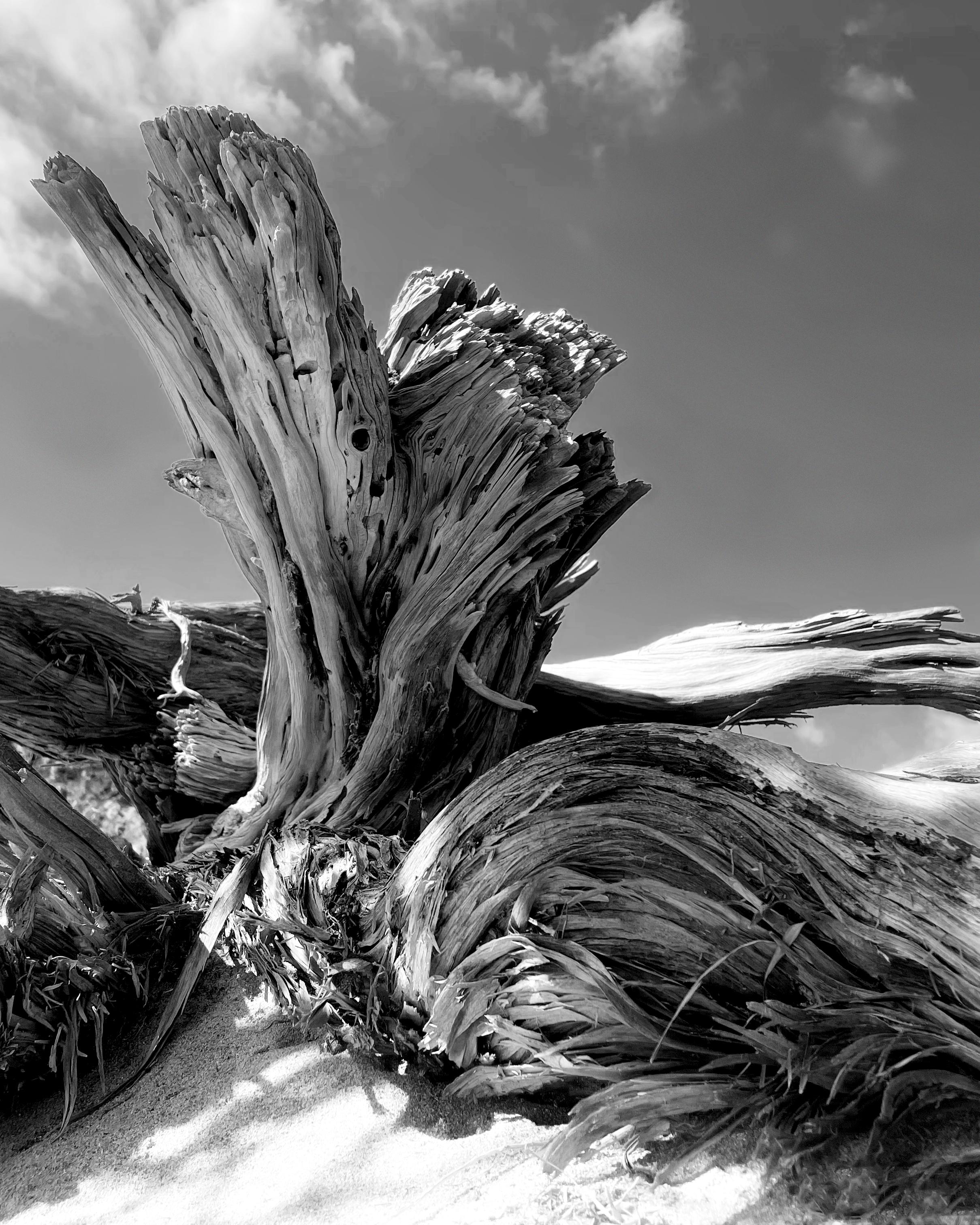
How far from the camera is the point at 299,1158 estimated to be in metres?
2.45

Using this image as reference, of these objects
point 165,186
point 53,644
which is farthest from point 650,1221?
point 53,644

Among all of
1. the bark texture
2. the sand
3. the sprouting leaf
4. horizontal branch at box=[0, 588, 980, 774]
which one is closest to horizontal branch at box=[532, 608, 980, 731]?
horizontal branch at box=[0, 588, 980, 774]

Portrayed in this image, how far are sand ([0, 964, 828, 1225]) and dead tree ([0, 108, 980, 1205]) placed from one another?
127mm

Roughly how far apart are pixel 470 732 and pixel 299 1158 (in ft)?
5.85

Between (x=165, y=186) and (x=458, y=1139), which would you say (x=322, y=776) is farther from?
(x=165, y=186)

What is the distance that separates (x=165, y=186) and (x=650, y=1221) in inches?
134

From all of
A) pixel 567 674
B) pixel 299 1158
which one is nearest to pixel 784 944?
pixel 299 1158

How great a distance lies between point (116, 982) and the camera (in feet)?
10.6

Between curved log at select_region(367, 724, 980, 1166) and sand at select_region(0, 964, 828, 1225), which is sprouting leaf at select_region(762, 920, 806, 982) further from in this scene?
sand at select_region(0, 964, 828, 1225)

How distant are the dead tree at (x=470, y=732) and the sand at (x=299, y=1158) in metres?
0.13

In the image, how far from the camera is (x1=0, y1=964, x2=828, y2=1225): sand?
2074 millimetres

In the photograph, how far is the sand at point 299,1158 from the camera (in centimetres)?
207

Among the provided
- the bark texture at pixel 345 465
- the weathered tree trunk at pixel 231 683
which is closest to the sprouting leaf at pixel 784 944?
the bark texture at pixel 345 465

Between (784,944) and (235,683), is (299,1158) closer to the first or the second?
(784,944)
